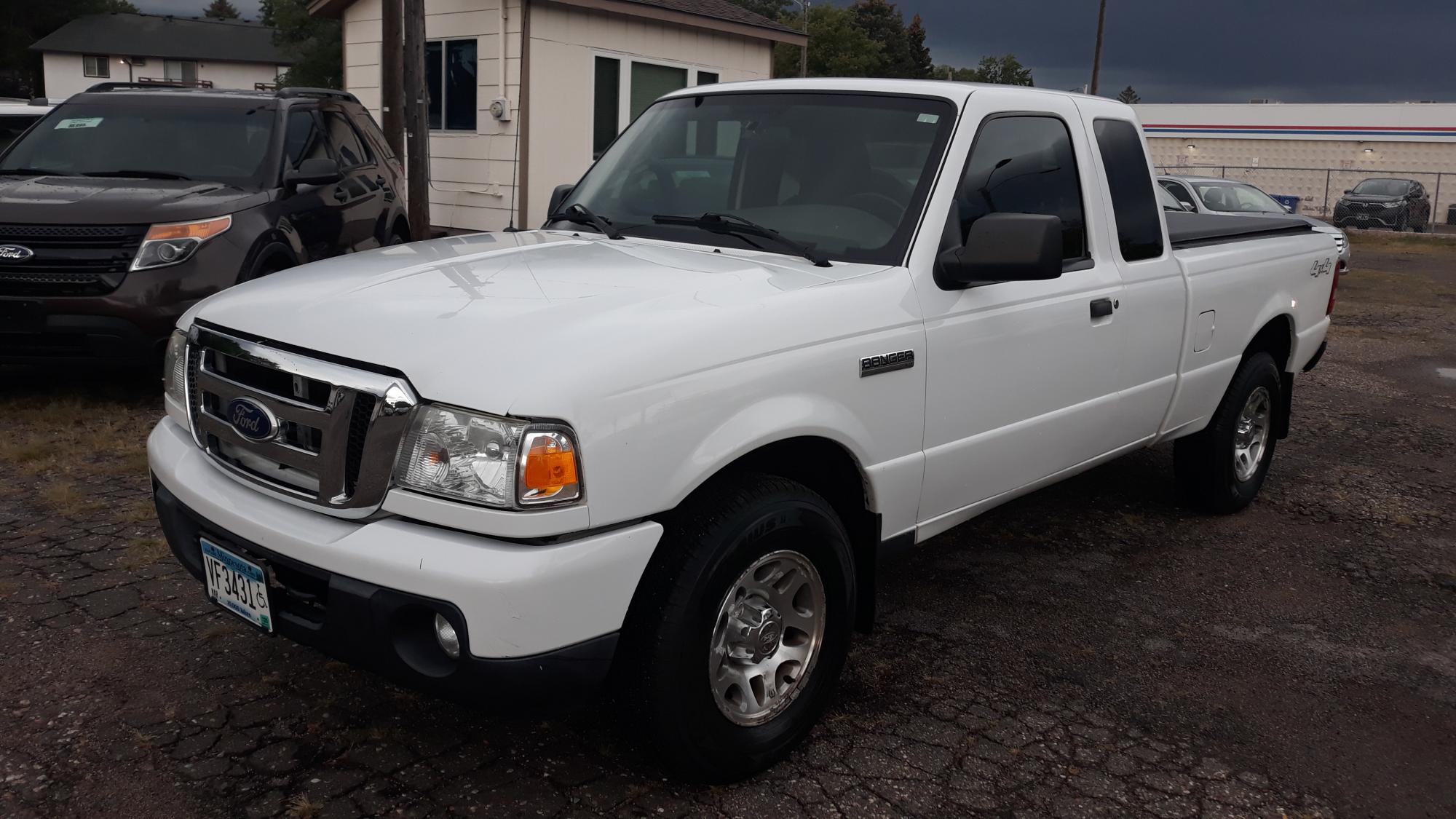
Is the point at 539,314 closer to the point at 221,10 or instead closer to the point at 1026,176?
the point at 1026,176

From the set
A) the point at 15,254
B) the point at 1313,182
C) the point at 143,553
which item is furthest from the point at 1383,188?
the point at 143,553

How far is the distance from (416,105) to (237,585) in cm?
1184

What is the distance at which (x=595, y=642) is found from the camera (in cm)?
263

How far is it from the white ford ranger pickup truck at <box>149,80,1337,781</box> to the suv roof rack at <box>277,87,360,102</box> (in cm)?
465

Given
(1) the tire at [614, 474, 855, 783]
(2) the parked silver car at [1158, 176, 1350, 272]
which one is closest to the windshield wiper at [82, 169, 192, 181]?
(1) the tire at [614, 474, 855, 783]

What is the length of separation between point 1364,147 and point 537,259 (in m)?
55.1

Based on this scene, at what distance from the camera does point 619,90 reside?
15.2 metres

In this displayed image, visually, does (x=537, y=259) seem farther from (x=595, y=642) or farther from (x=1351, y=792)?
(x=1351, y=792)

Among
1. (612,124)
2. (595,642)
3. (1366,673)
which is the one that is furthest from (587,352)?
(612,124)

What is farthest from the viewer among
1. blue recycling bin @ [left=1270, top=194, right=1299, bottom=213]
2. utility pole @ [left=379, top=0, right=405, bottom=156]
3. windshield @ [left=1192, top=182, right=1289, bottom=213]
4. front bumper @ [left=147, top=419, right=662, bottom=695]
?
blue recycling bin @ [left=1270, top=194, right=1299, bottom=213]

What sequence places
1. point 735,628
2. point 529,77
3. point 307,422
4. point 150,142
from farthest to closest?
point 529,77 → point 150,142 → point 735,628 → point 307,422

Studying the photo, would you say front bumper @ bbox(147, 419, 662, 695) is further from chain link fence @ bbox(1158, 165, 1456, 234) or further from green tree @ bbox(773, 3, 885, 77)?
green tree @ bbox(773, 3, 885, 77)

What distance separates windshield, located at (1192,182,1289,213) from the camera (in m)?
15.8

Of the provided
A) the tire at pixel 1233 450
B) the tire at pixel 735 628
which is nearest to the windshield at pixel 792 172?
the tire at pixel 735 628
